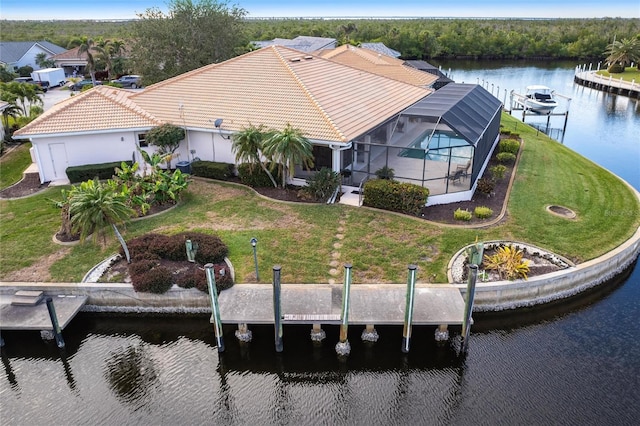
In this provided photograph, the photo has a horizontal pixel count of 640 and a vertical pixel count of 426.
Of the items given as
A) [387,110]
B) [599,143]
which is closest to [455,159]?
[387,110]

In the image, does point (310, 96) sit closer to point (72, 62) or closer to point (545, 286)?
point (545, 286)

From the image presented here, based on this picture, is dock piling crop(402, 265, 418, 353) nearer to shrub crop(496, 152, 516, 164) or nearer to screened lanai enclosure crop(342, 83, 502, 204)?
screened lanai enclosure crop(342, 83, 502, 204)

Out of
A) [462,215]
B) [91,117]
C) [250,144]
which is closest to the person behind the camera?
[462,215]

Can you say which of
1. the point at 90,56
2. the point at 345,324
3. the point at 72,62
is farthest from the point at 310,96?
the point at 72,62

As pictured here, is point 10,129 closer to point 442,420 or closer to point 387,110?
point 387,110

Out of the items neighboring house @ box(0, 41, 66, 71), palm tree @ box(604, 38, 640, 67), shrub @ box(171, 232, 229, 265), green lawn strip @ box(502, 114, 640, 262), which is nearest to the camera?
shrub @ box(171, 232, 229, 265)

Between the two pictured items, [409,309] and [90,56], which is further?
[90,56]

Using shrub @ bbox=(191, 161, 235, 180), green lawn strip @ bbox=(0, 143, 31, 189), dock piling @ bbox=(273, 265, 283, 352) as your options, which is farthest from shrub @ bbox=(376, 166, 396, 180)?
green lawn strip @ bbox=(0, 143, 31, 189)
